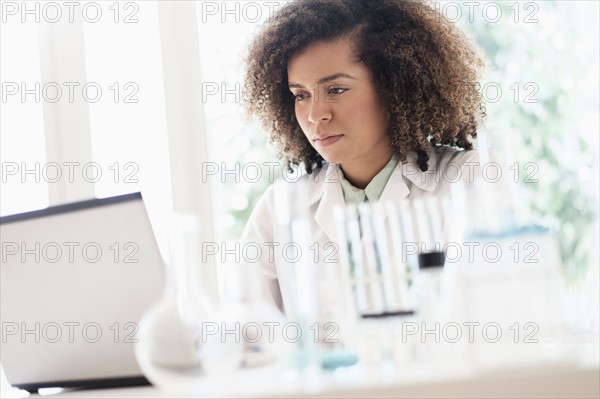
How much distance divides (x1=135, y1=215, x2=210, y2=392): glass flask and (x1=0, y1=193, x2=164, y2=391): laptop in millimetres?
149

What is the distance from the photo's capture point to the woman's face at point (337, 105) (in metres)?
2.02

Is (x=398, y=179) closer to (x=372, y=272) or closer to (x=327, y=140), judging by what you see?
(x=327, y=140)

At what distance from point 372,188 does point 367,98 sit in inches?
10.2

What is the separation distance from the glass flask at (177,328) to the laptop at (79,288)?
15 centimetres

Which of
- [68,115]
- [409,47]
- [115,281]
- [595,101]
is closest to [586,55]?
[595,101]

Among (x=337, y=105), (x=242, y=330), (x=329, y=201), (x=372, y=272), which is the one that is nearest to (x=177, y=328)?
(x=242, y=330)

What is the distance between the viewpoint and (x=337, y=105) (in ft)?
6.65

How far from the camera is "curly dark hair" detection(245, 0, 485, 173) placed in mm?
2076

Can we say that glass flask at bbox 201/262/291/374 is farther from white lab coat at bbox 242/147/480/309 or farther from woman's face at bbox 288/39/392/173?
woman's face at bbox 288/39/392/173

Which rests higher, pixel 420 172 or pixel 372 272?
pixel 420 172

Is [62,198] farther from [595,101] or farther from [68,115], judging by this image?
[595,101]

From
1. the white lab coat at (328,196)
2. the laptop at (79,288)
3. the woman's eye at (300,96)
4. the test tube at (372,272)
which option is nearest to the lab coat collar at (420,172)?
the white lab coat at (328,196)

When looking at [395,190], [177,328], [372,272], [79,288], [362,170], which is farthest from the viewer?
[362,170]

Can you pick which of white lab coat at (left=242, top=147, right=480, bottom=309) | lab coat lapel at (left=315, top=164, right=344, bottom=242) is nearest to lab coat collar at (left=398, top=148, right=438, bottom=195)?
white lab coat at (left=242, top=147, right=480, bottom=309)
